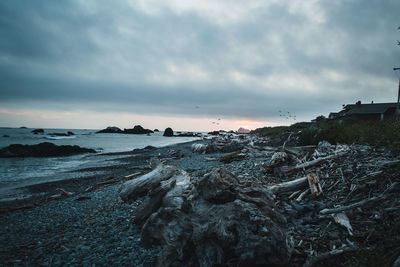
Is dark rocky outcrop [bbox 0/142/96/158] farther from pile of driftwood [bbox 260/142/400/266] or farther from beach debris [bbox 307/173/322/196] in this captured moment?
beach debris [bbox 307/173/322/196]

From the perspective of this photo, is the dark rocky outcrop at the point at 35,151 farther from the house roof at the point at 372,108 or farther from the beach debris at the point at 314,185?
the house roof at the point at 372,108

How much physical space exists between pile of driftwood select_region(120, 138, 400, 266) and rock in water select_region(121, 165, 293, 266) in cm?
1

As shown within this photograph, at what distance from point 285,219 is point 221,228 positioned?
1048mm

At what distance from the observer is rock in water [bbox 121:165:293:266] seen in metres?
2.50

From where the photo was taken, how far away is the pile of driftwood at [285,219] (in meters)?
2.52

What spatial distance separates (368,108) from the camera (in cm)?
4062

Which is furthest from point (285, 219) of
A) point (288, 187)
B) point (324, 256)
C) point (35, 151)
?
point (35, 151)

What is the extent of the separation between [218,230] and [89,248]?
2.90 metres

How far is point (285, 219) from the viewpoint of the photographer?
301 cm

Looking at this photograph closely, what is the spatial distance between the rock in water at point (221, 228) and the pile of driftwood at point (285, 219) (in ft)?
0.04

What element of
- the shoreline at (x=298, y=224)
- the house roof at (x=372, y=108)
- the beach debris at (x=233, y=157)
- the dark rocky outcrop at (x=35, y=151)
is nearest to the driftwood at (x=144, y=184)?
the shoreline at (x=298, y=224)

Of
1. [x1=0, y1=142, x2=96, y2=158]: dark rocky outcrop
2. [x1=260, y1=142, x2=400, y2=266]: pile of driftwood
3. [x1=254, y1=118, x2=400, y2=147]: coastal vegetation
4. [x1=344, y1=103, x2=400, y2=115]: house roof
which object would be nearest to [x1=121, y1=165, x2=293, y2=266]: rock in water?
[x1=260, y1=142, x2=400, y2=266]: pile of driftwood

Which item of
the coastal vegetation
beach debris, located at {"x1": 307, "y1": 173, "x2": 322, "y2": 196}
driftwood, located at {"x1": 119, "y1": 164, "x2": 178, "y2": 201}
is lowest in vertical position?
driftwood, located at {"x1": 119, "y1": 164, "x2": 178, "y2": 201}

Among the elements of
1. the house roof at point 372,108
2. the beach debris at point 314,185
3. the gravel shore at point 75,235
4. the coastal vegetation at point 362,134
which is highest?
the house roof at point 372,108
